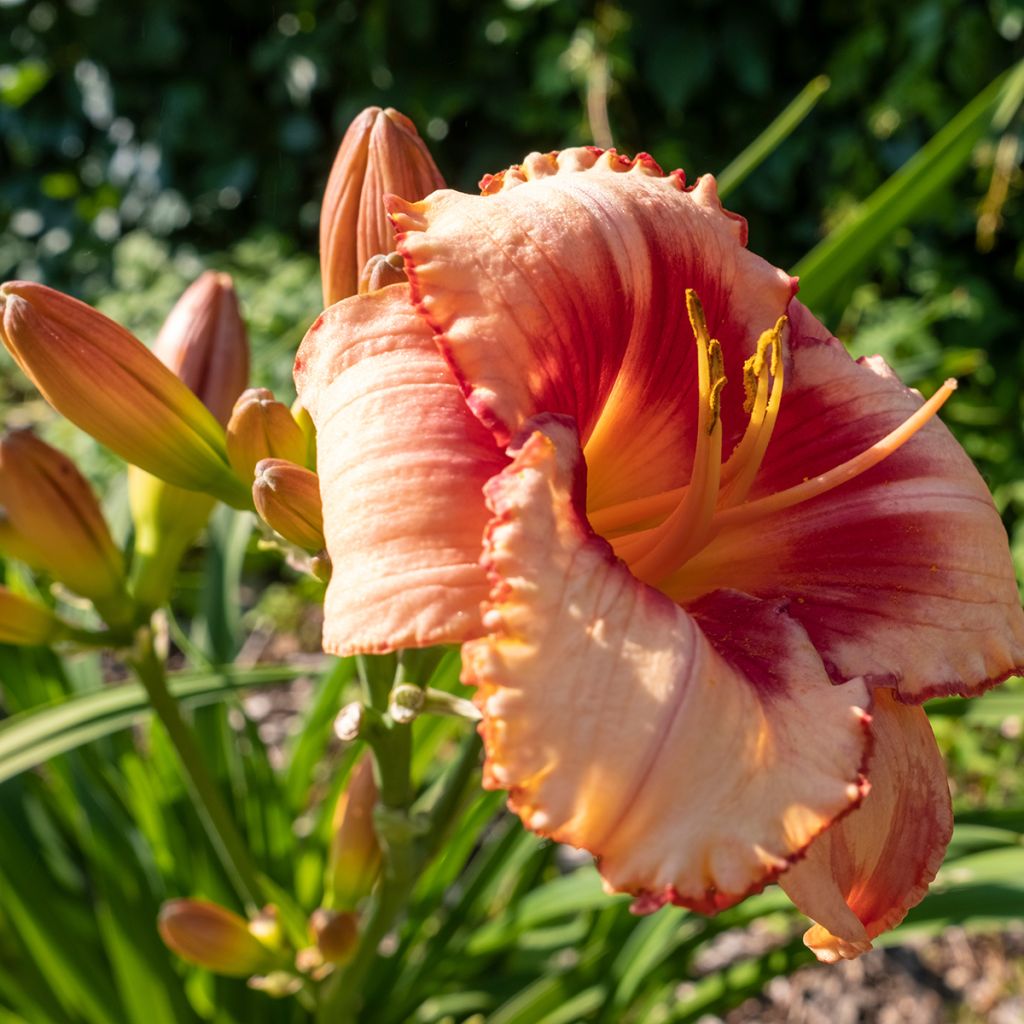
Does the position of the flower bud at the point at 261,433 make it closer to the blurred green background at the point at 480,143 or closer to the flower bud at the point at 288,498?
the flower bud at the point at 288,498

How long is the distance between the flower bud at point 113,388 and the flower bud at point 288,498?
156mm

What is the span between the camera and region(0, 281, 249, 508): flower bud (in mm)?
702

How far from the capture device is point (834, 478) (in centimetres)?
63

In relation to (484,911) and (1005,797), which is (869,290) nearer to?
(1005,797)

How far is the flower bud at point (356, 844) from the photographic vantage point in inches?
36.1

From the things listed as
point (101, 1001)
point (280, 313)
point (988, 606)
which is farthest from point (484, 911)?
point (280, 313)

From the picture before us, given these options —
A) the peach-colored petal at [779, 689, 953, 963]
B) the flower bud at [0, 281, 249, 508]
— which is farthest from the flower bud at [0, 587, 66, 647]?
the peach-colored petal at [779, 689, 953, 963]

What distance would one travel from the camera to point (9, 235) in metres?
3.44

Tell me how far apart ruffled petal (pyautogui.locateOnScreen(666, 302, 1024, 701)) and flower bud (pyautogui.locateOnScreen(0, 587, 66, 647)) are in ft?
1.70

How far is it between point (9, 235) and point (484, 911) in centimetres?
296

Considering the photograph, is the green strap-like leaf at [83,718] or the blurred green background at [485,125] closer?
the green strap-like leaf at [83,718]

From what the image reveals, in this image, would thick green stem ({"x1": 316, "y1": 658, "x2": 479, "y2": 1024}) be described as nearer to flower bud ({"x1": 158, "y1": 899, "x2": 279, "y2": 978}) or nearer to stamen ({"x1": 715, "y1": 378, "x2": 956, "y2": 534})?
flower bud ({"x1": 158, "y1": 899, "x2": 279, "y2": 978})

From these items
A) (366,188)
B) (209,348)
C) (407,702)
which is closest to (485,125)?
(209,348)

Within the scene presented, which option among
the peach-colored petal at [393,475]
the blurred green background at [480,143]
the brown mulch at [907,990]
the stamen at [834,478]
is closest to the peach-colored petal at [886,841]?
the stamen at [834,478]
